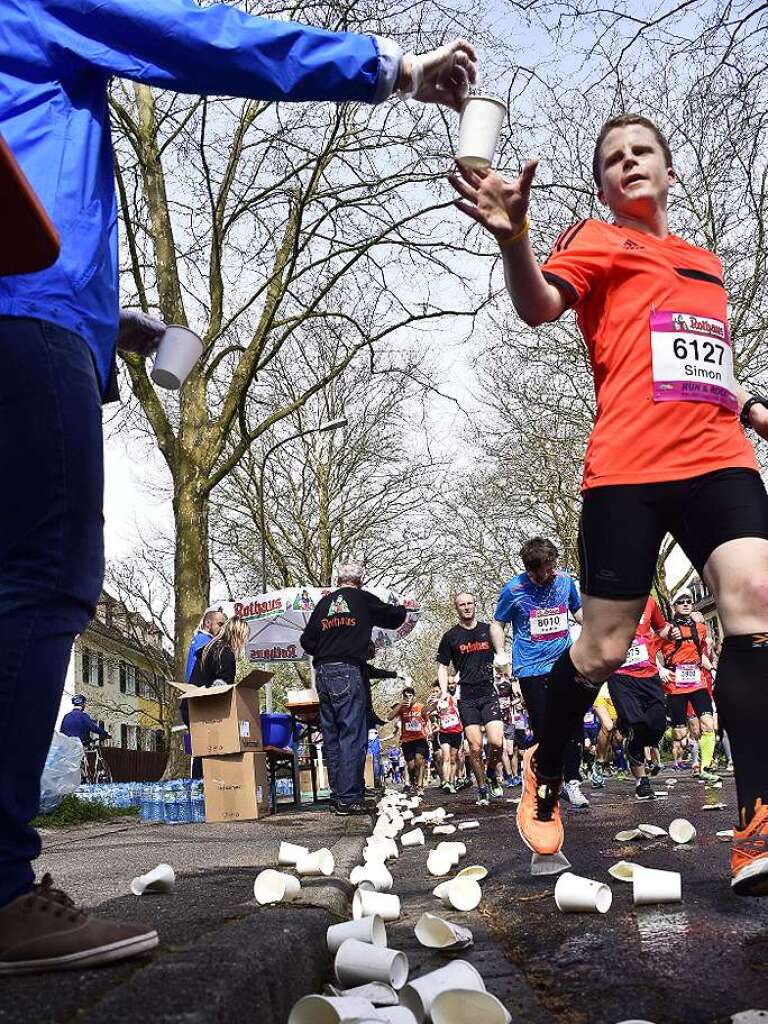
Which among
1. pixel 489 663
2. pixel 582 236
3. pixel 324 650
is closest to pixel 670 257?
pixel 582 236

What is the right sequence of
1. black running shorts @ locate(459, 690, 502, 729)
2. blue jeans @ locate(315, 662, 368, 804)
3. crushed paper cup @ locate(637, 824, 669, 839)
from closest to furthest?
crushed paper cup @ locate(637, 824, 669, 839) < blue jeans @ locate(315, 662, 368, 804) < black running shorts @ locate(459, 690, 502, 729)

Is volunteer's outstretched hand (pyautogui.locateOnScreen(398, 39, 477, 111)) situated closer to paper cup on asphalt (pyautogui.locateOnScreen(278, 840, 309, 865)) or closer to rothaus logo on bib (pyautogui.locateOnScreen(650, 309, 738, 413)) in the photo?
rothaus logo on bib (pyautogui.locateOnScreen(650, 309, 738, 413))

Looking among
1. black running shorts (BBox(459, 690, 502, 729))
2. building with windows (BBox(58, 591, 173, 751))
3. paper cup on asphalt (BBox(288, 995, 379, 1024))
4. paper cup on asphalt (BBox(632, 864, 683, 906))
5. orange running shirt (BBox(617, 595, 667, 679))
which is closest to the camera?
paper cup on asphalt (BBox(288, 995, 379, 1024))

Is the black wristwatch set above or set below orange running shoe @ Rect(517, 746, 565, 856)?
above

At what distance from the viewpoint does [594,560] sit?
3.13 meters

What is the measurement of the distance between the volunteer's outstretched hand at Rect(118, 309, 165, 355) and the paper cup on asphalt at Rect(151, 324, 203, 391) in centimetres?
2

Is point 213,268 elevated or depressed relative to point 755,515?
elevated

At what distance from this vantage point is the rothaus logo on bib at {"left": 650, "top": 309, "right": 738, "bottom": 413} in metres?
3.08

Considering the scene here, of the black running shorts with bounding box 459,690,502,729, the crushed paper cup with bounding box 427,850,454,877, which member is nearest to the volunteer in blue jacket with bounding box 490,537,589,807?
the black running shorts with bounding box 459,690,502,729

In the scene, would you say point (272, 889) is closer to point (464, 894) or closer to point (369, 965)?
point (464, 894)

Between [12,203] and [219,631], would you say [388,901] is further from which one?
[219,631]

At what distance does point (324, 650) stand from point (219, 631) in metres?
1.72

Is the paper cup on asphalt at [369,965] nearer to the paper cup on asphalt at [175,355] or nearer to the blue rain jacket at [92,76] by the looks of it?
the blue rain jacket at [92,76]

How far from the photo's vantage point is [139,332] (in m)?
2.85
